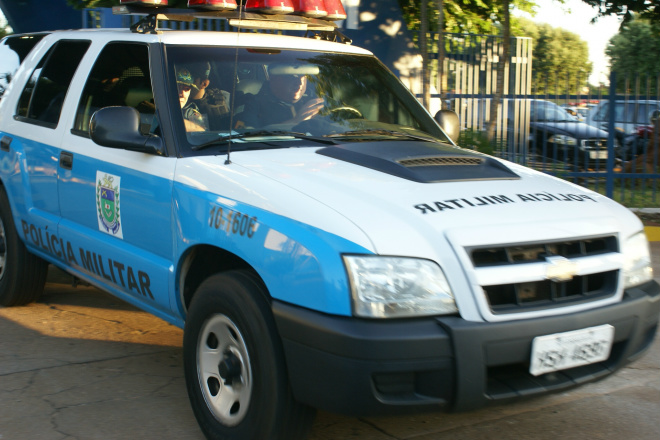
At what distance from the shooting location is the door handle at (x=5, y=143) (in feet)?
16.9

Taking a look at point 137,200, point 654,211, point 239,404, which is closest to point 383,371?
point 239,404

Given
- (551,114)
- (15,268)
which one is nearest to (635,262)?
(15,268)

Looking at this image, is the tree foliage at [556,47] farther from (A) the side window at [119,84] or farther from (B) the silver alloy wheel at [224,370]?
(B) the silver alloy wheel at [224,370]

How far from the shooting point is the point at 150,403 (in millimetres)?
3838

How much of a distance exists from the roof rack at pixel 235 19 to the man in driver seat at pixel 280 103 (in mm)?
349

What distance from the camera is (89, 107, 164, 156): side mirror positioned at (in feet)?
11.8

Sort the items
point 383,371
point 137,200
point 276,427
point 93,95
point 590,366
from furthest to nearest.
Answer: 1. point 93,95
2. point 137,200
3. point 590,366
4. point 276,427
5. point 383,371

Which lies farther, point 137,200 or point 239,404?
point 137,200

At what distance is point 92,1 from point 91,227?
35.9 feet

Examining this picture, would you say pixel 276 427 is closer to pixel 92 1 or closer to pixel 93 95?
pixel 93 95

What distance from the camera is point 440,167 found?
3.40 m

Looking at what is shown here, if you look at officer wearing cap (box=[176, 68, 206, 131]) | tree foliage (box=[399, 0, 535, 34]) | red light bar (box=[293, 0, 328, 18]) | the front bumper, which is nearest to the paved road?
the front bumper

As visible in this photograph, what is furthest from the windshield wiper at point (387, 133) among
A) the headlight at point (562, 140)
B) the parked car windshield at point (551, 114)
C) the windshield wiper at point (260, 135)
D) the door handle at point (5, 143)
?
the parked car windshield at point (551, 114)

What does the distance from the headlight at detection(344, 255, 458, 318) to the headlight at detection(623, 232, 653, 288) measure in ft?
2.87
